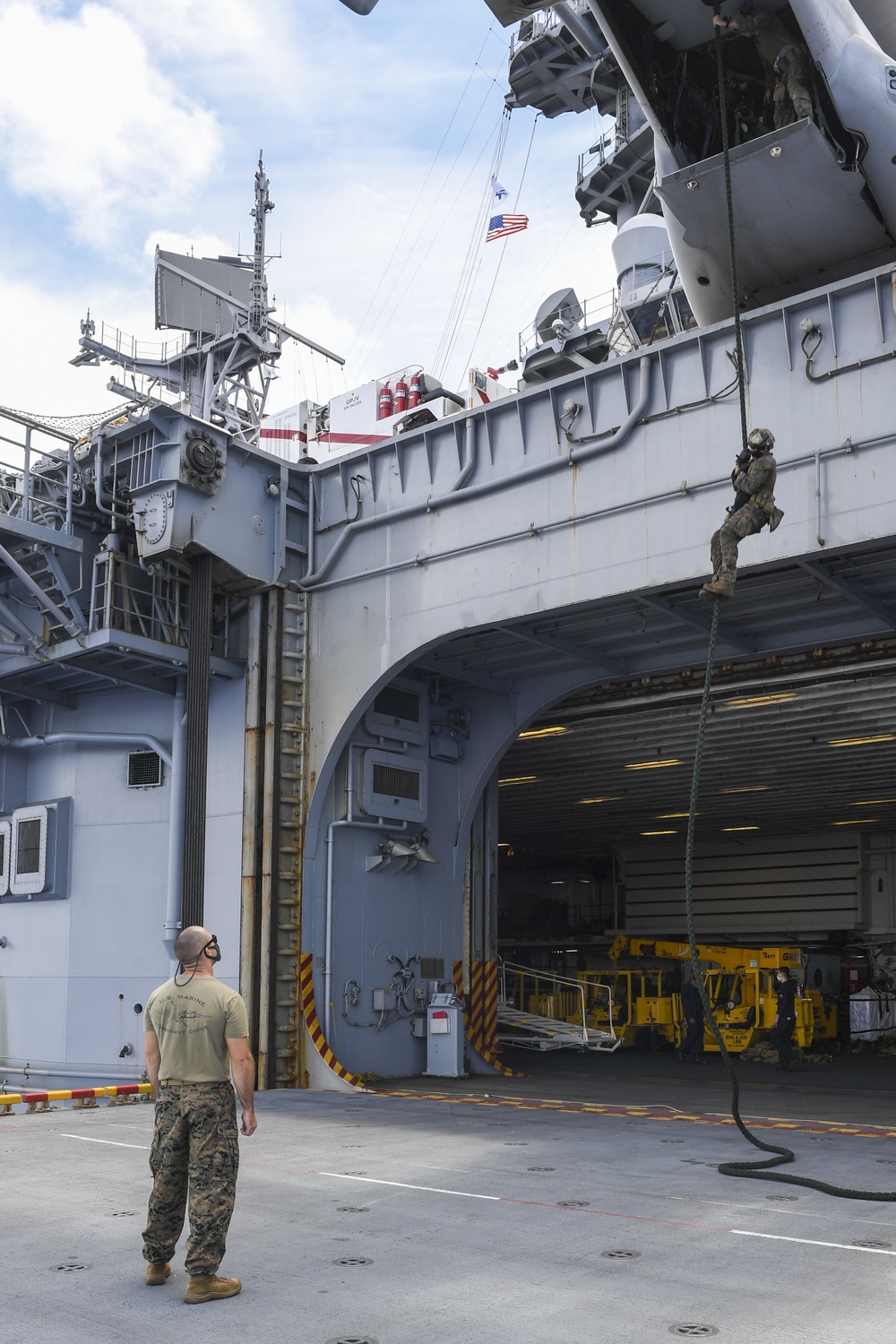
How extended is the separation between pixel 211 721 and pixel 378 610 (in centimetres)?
299

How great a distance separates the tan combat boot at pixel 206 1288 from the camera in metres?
5.38

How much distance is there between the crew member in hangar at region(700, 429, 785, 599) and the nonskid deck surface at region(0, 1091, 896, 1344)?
12.8 feet

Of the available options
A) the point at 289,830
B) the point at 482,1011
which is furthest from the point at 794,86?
the point at 482,1011

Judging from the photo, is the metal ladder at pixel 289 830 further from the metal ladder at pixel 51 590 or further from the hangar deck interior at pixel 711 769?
the metal ladder at pixel 51 590

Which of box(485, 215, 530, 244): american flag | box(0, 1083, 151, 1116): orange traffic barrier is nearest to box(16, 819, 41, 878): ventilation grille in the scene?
box(0, 1083, 151, 1116): orange traffic barrier

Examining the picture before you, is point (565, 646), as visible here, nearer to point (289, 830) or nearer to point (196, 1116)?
point (289, 830)

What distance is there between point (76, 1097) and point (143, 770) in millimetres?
5054

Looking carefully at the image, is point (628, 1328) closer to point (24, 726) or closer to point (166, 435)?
point (166, 435)

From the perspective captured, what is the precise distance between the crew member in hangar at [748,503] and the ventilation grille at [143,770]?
10766 mm

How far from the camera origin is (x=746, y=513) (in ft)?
25.9

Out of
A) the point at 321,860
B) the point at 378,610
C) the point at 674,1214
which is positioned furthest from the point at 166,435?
the point at 674,1214

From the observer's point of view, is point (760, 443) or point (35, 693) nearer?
point (760, 443)

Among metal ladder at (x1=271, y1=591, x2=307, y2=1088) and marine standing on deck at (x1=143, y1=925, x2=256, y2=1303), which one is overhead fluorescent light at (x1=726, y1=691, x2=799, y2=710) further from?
marine standing on deck at (x1=143, y1=925, x2=256, y2=1303)

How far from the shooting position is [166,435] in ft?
49.2
